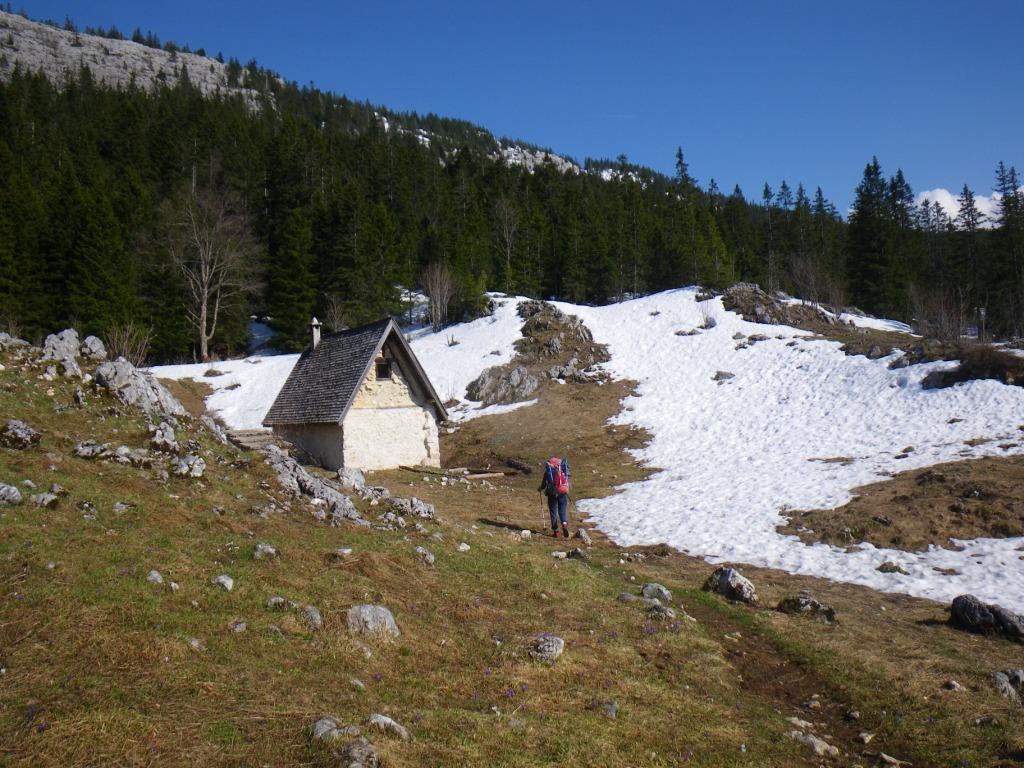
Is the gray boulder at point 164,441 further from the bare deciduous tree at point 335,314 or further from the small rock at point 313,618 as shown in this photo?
the bare deciduous tree at point 335,314

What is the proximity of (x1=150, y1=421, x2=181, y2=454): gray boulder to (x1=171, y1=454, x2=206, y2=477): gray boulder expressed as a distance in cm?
43

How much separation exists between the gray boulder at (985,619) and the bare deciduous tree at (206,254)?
155ft

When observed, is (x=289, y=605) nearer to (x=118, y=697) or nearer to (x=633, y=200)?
(x=118, y=697)

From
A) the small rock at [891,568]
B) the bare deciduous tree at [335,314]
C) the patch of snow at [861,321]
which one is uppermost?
the bare deciduous tree at [335,314]

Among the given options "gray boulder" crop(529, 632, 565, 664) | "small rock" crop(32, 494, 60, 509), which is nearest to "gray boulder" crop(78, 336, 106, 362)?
"small rock" crop(32, 494, 60, 509)

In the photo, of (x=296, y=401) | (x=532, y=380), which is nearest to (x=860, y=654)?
(x=296, y=401)

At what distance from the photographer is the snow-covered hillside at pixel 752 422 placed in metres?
13.5

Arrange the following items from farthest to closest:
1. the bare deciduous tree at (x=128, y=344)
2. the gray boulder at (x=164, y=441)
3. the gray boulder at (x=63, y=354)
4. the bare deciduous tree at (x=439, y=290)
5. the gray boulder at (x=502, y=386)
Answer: the bare deciduous tree at (x=439, y=290) → the gray boulder at (x=502, y=386) → the bare deciduous tree at (x=128, y=344) → the gray boulder at (x=63, y=354) → the gray boulder at (x=164, y=441)

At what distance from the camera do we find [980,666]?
301 inches

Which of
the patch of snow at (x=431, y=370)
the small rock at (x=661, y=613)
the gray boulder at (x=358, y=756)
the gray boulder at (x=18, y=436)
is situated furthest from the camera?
the patch of snow at (x=431, y=370)

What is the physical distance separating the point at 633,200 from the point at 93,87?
87926 mm

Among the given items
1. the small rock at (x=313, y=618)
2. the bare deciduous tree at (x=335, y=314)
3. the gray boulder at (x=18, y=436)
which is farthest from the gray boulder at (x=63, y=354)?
the bare deciduous tree at (x=335, y=314)

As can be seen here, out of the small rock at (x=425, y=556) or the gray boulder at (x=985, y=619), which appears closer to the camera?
the gray boulder at (x=985, y=619)

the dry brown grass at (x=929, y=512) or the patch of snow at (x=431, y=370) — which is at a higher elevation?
the patch of snow at (x=431, y=370)
